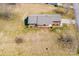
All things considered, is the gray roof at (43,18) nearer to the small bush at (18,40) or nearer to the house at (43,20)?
the house at (43,20)

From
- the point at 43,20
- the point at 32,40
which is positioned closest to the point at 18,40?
the point at 32,40

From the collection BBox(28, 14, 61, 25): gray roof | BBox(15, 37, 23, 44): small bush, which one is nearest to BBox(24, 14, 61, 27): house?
BBox(28, 14, 61, 25): gray roof

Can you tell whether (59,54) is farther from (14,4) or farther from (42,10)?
(14,4)

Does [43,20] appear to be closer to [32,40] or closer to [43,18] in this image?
[43,18]

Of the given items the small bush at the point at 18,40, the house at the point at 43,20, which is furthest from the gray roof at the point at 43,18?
the small bush at the point at 18,40

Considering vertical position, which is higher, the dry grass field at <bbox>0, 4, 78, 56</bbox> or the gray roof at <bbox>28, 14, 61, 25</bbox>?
the gray roof at <bbox>28, 14, 61, 25</bbox>

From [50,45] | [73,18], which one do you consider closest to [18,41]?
[50,45]

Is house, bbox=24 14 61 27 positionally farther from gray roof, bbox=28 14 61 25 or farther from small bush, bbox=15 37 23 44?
small bush, bbox=15 37 23 44
